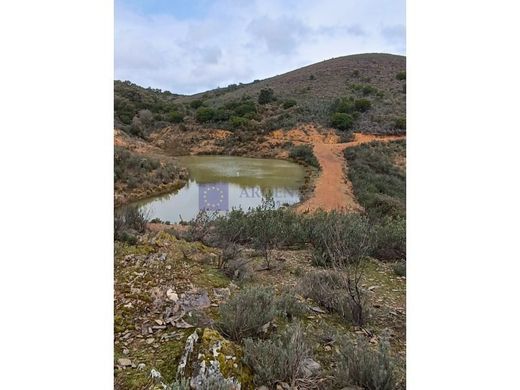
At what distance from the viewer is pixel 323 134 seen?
46.3 feet

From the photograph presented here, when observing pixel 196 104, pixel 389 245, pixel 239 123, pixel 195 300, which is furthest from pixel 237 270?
pixel 196 104

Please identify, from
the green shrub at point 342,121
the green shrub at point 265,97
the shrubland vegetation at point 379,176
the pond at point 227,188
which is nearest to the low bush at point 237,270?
the pond at point 227,188

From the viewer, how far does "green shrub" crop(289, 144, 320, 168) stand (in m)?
10.9

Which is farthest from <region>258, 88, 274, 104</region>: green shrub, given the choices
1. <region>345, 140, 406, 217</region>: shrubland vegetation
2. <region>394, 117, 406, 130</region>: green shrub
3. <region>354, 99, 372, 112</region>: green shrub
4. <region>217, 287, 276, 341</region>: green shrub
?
<region>217, 287, 276, 341</region>: green shrub

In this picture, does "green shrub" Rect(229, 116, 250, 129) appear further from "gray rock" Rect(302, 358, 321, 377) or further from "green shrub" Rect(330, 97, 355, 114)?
"gray rock" Rect(302, 358, 321, 377)

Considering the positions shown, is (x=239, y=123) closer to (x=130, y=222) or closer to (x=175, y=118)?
(x=175, y=118)

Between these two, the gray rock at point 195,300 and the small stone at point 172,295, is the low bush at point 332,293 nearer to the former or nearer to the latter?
the gray rock at point 195,300

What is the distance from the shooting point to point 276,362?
4.30 feet

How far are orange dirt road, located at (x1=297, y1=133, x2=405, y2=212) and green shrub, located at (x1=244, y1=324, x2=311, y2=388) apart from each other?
4.31 m

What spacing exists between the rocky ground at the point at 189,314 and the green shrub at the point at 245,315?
69mm

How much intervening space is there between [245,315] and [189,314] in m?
0.27
